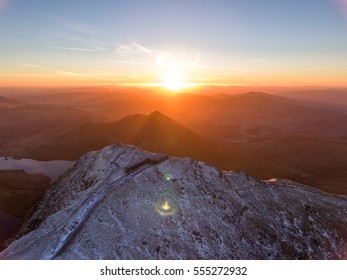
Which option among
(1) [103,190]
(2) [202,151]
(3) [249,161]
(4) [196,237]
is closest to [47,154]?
(2) [202,151]

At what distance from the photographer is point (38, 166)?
8519cm

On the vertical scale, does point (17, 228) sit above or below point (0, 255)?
below

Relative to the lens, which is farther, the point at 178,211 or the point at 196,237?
the point at 178,211

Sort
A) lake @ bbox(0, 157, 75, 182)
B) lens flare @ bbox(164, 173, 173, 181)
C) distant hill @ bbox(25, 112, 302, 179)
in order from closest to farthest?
lens flare @ bbox(164, 173, 173, 181) → lake @ bbox(0, 157, 75, 182) → distant hill @ bbox(25, 112, 302, 179)

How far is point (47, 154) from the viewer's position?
97625 millimetres

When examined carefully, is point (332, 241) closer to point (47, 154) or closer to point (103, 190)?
point (103, 190)

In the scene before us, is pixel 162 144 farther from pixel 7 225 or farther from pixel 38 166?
pixel 7 225

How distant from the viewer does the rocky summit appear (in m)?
24.6

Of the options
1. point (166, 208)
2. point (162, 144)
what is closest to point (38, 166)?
point (162, 144)

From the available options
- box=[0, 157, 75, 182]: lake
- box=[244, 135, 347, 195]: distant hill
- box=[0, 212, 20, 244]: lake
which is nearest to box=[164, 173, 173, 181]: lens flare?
box=[0, 212, 20, 244]: lake

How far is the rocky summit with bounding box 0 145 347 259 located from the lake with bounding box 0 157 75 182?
41.1 meters

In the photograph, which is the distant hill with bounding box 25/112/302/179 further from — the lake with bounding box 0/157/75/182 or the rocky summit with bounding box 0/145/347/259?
the rocky summit with bounding box 0/145/347/259

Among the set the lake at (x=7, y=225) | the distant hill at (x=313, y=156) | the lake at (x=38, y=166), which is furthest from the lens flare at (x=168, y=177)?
the distant hill at (x=313, y=156)
